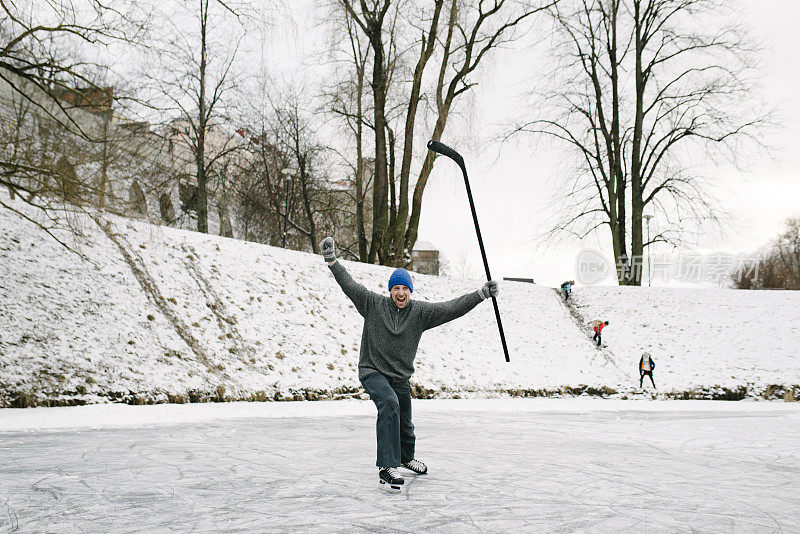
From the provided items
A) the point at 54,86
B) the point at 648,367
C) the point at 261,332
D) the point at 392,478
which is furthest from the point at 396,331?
the point at 648,367

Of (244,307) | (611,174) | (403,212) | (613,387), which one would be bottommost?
(613,387)

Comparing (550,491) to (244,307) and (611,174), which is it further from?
(611,174)

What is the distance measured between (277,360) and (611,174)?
59.8 feet

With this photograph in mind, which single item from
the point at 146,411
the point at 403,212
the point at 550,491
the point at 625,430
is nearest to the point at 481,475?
the point at 550,491

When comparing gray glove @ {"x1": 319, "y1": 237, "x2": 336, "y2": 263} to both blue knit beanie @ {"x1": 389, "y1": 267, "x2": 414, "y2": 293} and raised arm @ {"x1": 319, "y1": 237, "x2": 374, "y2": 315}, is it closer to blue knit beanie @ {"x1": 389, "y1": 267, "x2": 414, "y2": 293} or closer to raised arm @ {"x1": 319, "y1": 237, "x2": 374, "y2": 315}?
raised arm @ {"x1": 319, "y1": 237, "x2": 374, "y2": 315}

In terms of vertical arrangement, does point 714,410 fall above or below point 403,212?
below

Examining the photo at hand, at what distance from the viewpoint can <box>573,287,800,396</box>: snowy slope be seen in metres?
17.5

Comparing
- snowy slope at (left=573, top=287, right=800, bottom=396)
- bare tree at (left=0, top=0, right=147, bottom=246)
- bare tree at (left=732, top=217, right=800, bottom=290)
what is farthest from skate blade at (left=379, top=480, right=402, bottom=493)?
bare tree at (left=732, top=217, right=800, bottom=290)

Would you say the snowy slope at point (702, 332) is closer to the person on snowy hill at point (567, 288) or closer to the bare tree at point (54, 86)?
the person on snowy hill at point (567, 288)

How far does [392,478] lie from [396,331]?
104 cm

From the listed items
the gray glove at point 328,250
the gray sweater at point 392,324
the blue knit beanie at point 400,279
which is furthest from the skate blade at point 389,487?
the gray glove at point 328,250

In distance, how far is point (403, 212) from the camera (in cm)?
2091

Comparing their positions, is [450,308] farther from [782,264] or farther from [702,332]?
[782,264]

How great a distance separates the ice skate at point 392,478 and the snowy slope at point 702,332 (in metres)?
14.4
